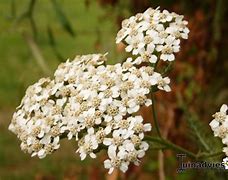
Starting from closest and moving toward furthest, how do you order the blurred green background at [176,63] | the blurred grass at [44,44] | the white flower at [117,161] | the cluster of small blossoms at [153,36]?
the white flower at [117,161] < the cluster of small blossoms at [153,36] < the blurred green background at [176,63] < the blurred grass at [44,44]

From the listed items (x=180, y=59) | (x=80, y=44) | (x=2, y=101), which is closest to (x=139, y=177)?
(x=180, y=59)

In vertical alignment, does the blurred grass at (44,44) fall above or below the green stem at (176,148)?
above

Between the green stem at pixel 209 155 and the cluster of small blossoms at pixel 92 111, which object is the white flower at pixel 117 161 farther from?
the green stem at pixel 209 155

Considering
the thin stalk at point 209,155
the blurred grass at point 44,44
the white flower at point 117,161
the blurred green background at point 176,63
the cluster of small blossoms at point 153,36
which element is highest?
the blurred grass at point 44,44

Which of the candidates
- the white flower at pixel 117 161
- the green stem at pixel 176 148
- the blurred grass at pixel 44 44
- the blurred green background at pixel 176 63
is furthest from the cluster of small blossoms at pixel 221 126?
the blurred grass at pixel 44 44

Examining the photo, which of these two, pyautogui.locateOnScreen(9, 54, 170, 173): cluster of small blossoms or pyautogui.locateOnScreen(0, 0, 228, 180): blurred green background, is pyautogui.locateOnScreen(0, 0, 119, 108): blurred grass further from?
pyautogui.locateOnScreen(9, 54, 170, 173): cluster of small blossoms

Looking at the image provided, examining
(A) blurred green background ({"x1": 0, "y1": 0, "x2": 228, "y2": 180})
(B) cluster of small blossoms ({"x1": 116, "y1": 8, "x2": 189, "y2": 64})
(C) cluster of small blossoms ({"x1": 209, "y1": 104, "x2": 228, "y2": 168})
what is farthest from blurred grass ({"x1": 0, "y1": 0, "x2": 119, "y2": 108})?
(C) cluster of small blossoms ({"x1": 209, "y1": 104, "x2": 228, "y2": 168})

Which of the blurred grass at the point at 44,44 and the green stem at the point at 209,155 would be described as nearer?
the green stem at the point at 209,155

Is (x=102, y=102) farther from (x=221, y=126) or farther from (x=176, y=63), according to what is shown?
(x=176, y=63)
